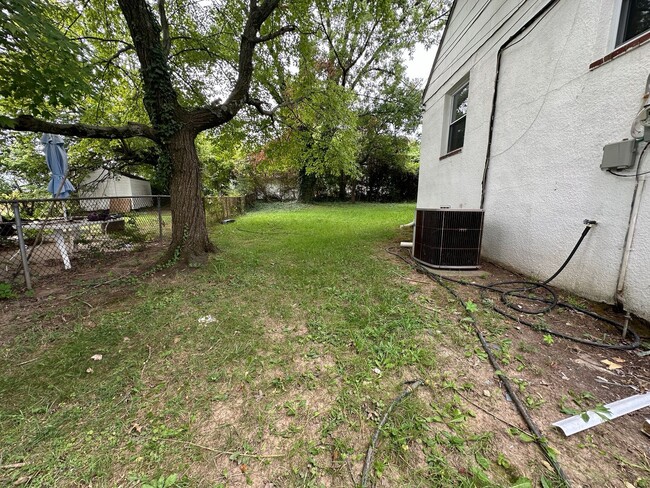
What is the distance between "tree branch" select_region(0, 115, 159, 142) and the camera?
8.76 feet

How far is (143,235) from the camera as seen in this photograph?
605cm

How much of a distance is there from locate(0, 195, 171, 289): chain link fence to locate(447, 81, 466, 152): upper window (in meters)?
6.35

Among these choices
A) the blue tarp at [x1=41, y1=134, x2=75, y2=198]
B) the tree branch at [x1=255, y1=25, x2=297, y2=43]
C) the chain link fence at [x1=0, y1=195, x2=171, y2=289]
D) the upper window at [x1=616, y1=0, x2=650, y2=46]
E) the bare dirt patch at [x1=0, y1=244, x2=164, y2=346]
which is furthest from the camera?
the blue tarp at [x1=41, y1=134, x2=75, y2=198]

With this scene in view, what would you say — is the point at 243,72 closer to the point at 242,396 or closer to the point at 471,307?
the point at 242,396

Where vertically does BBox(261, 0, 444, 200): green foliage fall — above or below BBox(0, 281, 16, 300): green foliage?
above

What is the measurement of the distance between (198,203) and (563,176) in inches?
202

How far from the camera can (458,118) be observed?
532 centimetres

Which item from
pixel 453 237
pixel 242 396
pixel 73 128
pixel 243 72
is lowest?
pixel 242 396

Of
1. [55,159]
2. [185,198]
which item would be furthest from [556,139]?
[55,159]

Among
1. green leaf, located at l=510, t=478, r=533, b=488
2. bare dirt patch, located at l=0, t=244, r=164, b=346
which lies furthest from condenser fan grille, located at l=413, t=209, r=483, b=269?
bare dirt patch, located at l=0, t=244, r=164, b=346

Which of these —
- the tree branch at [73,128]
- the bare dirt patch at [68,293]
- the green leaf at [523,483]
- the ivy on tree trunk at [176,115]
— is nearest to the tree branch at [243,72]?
the ivy on tree trunk at [176,115]

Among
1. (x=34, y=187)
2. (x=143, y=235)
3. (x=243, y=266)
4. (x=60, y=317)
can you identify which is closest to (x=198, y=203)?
(x=243, y=266)

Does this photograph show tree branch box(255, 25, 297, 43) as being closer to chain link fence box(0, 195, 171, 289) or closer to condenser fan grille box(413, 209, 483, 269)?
chain link fence box(0, 195, 171, 289)

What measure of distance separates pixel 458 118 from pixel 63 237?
789 centimetres
